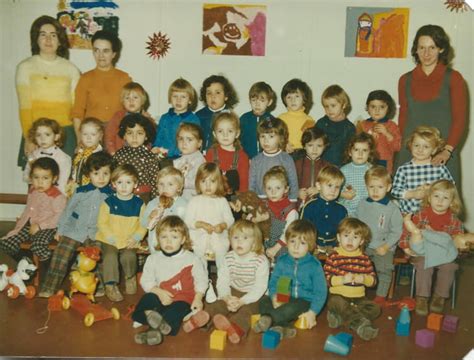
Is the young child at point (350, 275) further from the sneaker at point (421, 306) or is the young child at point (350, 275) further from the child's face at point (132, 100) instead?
the child's face at point (132, 100)

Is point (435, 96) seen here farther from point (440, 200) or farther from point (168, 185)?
point (168, 185)

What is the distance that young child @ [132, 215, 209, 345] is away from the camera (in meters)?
3.87

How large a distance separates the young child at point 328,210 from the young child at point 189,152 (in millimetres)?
1034

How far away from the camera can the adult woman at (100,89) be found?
17.8 feet

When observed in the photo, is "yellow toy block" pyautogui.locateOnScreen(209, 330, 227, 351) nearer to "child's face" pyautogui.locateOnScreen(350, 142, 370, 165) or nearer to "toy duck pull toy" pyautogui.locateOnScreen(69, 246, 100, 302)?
"toy duck pull toy" pyautogui.locateOnScreen(69, 246, 100, 302)

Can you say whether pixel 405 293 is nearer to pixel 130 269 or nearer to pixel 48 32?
pixel 130 269

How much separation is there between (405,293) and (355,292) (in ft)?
3.46

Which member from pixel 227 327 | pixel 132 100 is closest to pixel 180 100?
pixel 132 100

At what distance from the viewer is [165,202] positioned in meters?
4.52

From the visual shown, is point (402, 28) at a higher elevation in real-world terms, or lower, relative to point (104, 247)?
higher

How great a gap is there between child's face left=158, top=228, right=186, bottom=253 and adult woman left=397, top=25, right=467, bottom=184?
2.35 m

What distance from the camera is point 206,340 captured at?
3791 mm

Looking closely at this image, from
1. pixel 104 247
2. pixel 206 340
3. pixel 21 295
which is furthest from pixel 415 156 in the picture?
pixel 21 295

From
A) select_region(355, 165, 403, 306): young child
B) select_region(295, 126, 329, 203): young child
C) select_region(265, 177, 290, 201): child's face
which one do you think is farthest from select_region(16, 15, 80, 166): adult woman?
select_region(355, 165, 403, 306): young child
